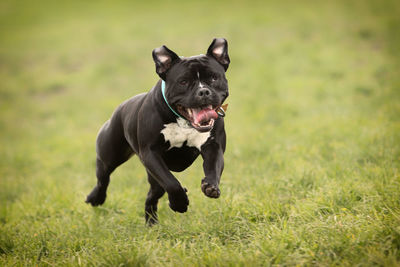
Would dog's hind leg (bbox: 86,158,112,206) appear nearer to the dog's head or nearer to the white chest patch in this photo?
the white chest patch

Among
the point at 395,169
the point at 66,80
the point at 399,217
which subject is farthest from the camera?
the point at 66,80

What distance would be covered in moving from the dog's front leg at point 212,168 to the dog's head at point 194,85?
1.09ft

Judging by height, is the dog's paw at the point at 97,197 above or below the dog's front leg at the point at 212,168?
below

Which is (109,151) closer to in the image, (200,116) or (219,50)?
(200,116)

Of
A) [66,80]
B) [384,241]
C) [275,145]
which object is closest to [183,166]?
[384,241]

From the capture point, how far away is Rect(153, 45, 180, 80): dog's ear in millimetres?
4230

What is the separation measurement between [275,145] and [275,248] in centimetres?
462

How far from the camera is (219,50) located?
14.3 ft

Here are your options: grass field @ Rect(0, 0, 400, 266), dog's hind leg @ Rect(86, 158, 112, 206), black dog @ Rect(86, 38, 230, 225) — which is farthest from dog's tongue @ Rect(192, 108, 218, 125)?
dog's hind leg @ Rect(86, 158, 112, 206)

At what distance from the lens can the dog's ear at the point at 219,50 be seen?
14.2ft

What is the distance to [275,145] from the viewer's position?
26.3ft

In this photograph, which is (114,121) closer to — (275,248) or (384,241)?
(275,248)

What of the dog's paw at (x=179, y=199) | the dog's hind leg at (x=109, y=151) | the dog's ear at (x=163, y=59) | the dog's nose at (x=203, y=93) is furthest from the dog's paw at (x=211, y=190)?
the dog's hind leg at (x=109, y=151)

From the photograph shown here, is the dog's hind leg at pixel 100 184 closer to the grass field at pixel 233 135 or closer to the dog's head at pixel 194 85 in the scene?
the grass field at pixel 233 135
